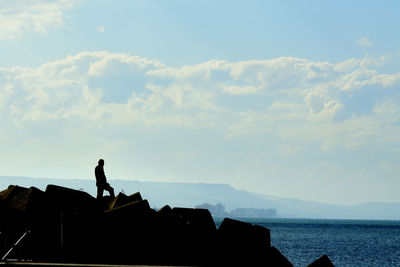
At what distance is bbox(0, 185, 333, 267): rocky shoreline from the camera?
15016 millimetres

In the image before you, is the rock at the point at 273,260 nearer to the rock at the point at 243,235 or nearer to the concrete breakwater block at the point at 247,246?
the concrete breakwater block at the point at 247,246

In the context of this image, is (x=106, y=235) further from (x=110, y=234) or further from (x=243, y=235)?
(x=243, y=235)

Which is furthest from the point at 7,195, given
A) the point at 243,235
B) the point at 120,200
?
the point at 243,235

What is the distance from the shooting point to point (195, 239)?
1612 cm

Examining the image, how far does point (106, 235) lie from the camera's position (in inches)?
601

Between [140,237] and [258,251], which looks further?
[258,251]

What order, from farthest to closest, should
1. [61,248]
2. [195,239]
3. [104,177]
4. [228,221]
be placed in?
[104,177], [228,221], [195,239], [61,248]

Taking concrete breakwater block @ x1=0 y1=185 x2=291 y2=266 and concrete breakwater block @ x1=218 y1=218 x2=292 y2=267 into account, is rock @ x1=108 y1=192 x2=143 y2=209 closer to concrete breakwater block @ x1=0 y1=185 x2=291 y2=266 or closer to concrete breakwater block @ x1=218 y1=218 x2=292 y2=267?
concrete breakwater block @ x1=0 y1=185 x2=291 y2=266

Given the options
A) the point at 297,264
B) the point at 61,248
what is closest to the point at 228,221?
the point at 61,248

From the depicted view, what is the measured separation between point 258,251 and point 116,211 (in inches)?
168

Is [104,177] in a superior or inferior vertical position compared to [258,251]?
superior

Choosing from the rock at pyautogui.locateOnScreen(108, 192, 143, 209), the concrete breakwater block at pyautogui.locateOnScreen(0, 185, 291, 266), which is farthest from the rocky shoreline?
the rock at pyautogui.locateOnScreen(108, 192, 143, 209)

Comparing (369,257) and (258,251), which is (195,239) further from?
(369,257)

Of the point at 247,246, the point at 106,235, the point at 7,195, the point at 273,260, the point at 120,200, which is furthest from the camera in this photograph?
the point at 7,195
